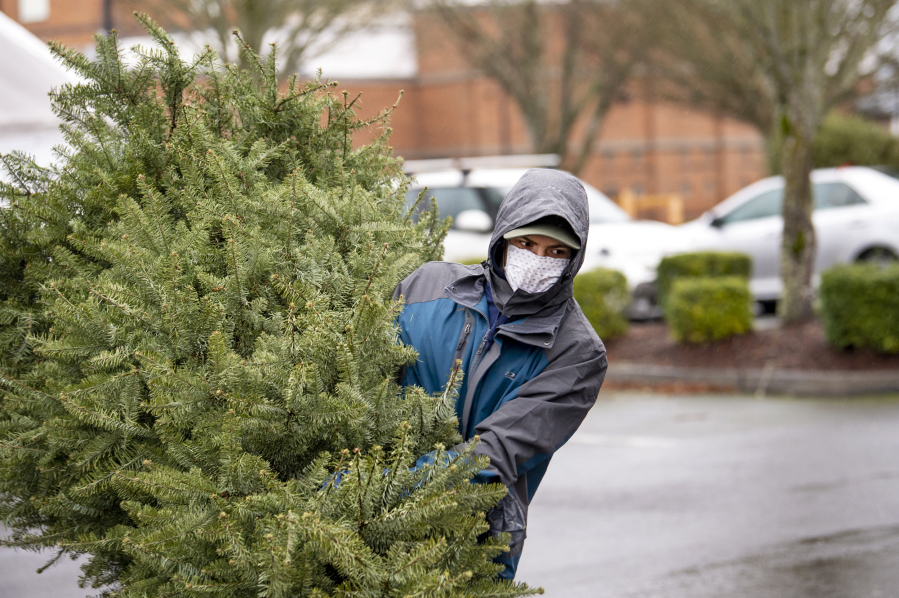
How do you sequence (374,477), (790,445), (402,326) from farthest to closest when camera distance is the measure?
(790,445) < (402,326) < (374,477)

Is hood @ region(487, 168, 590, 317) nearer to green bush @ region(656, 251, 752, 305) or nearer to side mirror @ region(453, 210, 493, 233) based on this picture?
side mirror @ region(453, 210, 493, 233)

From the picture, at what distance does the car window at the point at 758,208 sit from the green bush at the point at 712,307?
3011 millimetres

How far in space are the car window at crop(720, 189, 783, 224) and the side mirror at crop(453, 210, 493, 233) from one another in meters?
4.10

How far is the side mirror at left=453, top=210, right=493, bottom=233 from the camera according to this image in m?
10.9

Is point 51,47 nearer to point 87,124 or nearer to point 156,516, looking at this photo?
point 87,124

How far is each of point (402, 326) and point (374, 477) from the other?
63 cm

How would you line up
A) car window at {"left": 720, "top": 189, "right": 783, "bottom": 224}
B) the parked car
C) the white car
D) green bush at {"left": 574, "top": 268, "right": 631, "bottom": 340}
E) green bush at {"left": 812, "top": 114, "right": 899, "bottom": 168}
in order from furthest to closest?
green bush at {"left": 812, "top": 114, "right": 899, "bottom": 168}, car window at {"left": 720, "top": 189, "right": 783, "bottom": 224}, the white car, the parked car, green bush at {"left": 574, "top": 268, "right": 631, "bottom": 340}

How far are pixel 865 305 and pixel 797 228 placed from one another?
5.76 ft

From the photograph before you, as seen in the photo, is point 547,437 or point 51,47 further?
point 51,47

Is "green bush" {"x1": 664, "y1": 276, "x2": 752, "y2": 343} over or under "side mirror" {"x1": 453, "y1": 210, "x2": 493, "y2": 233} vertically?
under

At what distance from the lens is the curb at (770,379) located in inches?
363

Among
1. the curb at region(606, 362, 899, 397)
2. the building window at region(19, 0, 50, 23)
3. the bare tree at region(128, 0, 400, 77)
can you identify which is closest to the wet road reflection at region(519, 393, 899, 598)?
the curb at region(606, 362, 899, 397)

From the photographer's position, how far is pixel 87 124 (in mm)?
2709

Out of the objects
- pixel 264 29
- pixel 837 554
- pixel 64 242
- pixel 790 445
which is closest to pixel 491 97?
pixel 264 29
